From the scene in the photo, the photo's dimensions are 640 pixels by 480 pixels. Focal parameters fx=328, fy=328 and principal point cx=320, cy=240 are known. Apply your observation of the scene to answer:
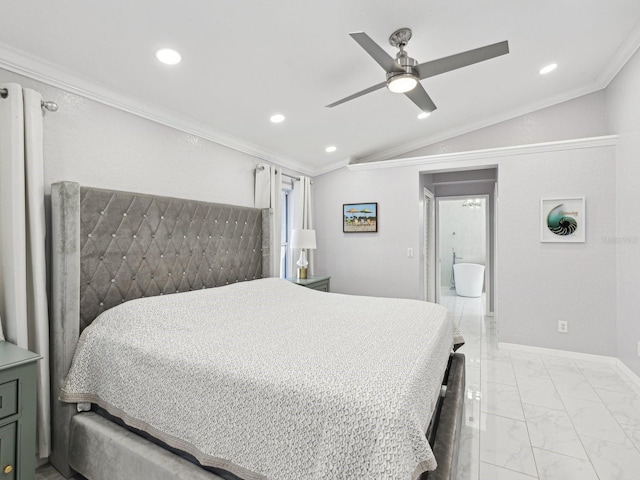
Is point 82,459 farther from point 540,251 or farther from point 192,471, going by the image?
point 540,251

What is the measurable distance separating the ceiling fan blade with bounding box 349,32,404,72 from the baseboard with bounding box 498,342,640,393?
3240mm

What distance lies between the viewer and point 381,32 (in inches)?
85.5

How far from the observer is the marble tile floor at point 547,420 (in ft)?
6.01

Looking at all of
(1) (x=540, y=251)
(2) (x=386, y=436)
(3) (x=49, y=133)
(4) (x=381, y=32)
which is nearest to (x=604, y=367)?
(1) (x=540, y=251)

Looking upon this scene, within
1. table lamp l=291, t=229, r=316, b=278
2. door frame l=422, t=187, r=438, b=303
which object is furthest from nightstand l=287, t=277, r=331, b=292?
door frame l=422, t=187, r=438, b=303

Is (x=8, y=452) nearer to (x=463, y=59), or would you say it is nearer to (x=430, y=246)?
(x=463, y=59)

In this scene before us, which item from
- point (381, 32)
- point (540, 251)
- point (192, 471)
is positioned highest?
point (381, 32)

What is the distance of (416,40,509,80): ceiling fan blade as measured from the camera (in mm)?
1729

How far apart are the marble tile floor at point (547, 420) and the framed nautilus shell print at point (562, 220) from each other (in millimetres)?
1277

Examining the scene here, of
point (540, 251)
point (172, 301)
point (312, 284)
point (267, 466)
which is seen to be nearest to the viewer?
point (267, 466)

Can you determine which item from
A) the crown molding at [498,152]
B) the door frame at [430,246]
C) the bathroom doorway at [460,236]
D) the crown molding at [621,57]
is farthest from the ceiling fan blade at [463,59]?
the bathroom doorway at [460,236]

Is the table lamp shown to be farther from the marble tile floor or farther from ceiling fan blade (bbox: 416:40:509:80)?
ceiling fan blade (bbox: 416:40:509:80)

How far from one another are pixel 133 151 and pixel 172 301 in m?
1.18

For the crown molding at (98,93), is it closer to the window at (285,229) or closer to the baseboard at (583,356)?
the window at (285,229)
